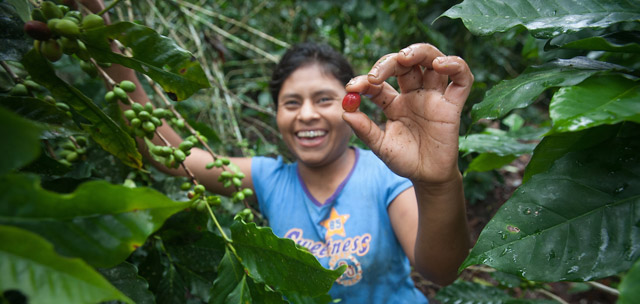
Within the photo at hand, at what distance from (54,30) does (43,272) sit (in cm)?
54

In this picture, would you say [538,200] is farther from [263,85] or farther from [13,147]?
[263,85]

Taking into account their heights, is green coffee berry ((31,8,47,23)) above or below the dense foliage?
above

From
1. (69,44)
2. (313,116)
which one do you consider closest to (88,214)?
(69,44)

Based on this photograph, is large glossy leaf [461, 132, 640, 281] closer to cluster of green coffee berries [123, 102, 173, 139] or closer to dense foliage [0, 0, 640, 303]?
dense foliage [0, 0, 640, 303]

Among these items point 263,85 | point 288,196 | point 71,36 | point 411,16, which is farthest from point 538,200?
point 263,85

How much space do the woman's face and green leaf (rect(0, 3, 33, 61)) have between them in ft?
2.98

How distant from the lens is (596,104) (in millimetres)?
490

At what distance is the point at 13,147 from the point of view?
31 cm

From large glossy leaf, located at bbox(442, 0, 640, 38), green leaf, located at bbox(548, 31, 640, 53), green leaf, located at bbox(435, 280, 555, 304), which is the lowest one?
green leaf, located at bbox(435, 280, 555, 304)

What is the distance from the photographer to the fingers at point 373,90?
2.95 ft

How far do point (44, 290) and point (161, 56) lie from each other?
52 centimetres

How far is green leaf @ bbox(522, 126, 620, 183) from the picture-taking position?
1.98 feet

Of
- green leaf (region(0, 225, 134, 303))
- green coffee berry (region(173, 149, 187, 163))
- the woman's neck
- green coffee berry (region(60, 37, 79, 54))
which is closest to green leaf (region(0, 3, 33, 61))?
green coffee berry (region(60, 37, 79, 54))

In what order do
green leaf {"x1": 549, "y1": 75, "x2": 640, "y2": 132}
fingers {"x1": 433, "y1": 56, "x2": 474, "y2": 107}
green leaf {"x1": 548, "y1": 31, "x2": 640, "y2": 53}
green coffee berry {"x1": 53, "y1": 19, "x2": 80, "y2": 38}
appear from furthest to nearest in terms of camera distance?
fingers {"x1": 433, "y1": 56, "x2": 474, "y2": 107}, green coffee berry {"x1": 53, "y1": 19, "x2": 80, "y2": 38}, green leaf {"x1": 548, "y1": 31, "x2": 640, "y2": 53}, green leaf {"x1": 549, "y1": 75, "x2": 640, "y2": 132}
